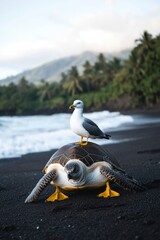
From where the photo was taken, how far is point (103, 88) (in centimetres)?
6450

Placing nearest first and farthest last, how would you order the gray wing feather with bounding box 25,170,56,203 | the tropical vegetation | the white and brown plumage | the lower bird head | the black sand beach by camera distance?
the black sand beach
the lower bird head
the white and brown plumage
the gray wing feather with bounding box 25,170,56,203
the tropical vegetation

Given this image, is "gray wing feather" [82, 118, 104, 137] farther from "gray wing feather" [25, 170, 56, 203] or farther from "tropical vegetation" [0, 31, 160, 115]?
"tropical vegetation" [0, 31, 160, 115]

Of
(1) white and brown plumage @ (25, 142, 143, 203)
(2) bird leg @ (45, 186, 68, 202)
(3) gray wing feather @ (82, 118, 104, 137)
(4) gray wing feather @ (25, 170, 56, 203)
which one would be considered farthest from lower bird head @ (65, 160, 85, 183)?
(3) gray wing feather @ (82, 118, 104, 137)

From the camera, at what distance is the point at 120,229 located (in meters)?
2.62

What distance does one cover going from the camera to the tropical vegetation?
49.8 metres

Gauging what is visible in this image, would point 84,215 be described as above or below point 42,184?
below

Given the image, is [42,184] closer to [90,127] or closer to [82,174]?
[82,174]

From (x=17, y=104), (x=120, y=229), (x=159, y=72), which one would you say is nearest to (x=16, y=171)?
(x=120, y=229)

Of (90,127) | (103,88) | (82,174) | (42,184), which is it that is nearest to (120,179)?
(82,174)

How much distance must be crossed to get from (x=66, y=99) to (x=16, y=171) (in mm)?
63019

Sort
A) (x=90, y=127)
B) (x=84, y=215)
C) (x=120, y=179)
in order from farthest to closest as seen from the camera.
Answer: (x=90, y=127) < (x=120, y=179) < (x=84, y=215)

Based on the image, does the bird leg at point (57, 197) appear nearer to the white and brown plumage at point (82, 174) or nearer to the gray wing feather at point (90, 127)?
the white and brown plumage at point (82, 174)

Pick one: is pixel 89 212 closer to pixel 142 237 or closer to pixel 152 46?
A: pixel 142 237

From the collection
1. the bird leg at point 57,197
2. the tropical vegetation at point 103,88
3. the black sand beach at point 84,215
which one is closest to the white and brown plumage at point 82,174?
the bird leg at point 57,197
